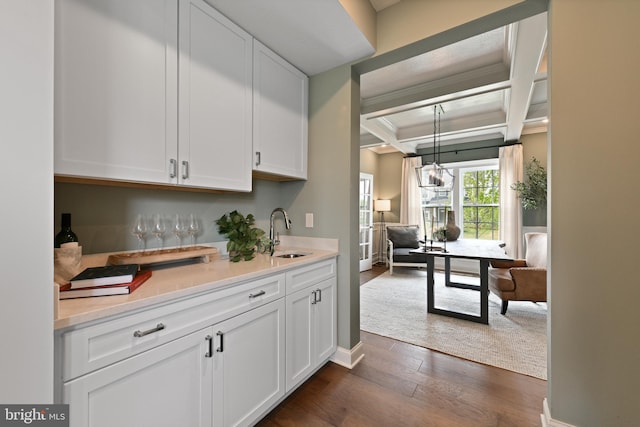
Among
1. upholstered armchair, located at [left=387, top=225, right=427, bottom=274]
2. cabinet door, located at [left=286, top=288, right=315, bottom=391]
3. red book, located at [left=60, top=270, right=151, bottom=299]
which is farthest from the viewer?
upholstered armchair, located at [left=387, top=225, right=427, bottom=274]

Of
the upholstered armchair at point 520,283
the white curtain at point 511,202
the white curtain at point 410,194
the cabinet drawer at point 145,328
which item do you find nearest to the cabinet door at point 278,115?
the cabinet drawer at point 145,328

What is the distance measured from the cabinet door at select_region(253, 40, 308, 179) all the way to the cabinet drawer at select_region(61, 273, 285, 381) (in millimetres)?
952

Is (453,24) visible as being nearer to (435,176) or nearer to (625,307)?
(625,307)

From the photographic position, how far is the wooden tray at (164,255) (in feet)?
4.57

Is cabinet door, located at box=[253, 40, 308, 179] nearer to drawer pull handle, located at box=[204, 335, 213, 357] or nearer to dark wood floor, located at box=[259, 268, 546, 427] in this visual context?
drawer pull handle, located at box=[204, 335, 213, 357]

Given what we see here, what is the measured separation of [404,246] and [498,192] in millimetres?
2178

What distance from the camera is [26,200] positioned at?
0.68 metres

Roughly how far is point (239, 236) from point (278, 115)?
0.99 m

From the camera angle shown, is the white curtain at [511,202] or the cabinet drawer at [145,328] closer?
the cabinet drawer at [145,328]

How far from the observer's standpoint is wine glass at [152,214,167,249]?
1587 millimetres

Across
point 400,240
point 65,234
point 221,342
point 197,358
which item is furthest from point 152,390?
point 400,240

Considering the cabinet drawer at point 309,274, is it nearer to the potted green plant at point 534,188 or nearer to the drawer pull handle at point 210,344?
the drawer pull handle at point 210,344

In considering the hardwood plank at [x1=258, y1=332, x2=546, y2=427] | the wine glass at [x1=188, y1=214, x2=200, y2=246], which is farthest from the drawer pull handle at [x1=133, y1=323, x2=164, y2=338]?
the hardwood plank at [x1=258, y1=332, x2=546, y2=427]

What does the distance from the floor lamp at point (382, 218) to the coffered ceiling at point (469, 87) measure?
1.66 metres
